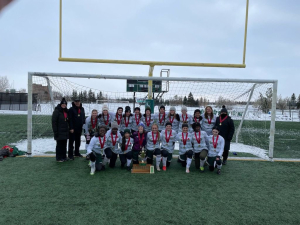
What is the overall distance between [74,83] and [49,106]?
1.86m

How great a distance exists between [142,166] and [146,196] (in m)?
1.57

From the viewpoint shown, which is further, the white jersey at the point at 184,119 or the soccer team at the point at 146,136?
the white jersey at the point at 184,119

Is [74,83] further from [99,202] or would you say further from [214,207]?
[214,207]

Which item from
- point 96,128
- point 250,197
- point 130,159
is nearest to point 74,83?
point 96,128

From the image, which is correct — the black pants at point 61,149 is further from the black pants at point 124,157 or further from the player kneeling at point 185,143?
the player kneeling at point 185,143

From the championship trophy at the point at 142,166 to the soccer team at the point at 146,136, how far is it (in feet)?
0.43

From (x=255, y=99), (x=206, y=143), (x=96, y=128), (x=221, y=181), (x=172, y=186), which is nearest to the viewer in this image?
(x=172, y=186)

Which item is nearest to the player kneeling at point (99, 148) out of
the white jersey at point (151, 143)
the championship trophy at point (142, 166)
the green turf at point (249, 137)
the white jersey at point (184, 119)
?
the championship trophy at point (142, 166)

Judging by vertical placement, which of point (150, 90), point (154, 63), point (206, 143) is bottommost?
point (206, 143)

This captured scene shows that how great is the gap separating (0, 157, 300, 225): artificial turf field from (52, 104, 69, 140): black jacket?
0.75 metres

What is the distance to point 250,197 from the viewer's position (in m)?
3.77

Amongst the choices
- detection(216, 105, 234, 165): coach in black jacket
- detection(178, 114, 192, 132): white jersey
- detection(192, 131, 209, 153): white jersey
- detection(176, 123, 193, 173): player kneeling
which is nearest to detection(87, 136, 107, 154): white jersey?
detection(176, 123, 193, 173): player kneeling

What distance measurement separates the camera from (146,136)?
5727 mm

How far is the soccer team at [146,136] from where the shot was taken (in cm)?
521
